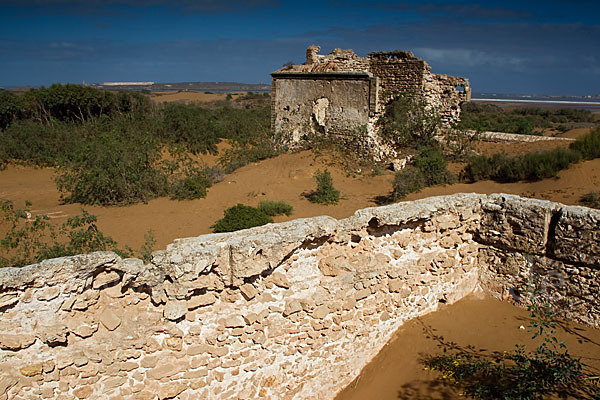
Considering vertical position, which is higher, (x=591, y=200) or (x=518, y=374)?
(x=591, y=200)

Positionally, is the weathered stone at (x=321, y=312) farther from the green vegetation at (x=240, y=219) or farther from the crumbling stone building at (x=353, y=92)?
the crumbling stone building at (x=353, y=92)

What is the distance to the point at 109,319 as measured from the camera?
345cm

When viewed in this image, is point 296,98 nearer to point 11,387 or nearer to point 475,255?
point 475,255

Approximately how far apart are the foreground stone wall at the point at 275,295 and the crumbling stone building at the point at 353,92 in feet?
32.9

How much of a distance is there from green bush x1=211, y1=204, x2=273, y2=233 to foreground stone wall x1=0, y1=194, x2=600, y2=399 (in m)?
4.32

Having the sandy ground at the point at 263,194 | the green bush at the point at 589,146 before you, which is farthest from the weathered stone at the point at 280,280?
the green bush at the point at 589,146

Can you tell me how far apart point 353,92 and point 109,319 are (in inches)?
528

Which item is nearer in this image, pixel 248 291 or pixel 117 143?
pixel 248 291

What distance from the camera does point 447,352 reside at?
15.8 feet

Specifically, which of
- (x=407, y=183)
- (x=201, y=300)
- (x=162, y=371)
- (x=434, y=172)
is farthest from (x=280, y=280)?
(x=434, y=172)

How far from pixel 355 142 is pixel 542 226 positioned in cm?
1072

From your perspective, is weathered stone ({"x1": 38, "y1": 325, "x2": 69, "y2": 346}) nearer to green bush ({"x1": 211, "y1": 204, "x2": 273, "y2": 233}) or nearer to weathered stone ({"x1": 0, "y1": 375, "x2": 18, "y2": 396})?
weathered stone ({"x1": 0, "y1": 375, "x2": 18, "y2": 396})

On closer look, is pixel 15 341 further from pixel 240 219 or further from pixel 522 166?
pixel 522 166

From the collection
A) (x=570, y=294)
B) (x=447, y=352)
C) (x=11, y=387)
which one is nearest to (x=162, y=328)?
(x=11, y=387)
